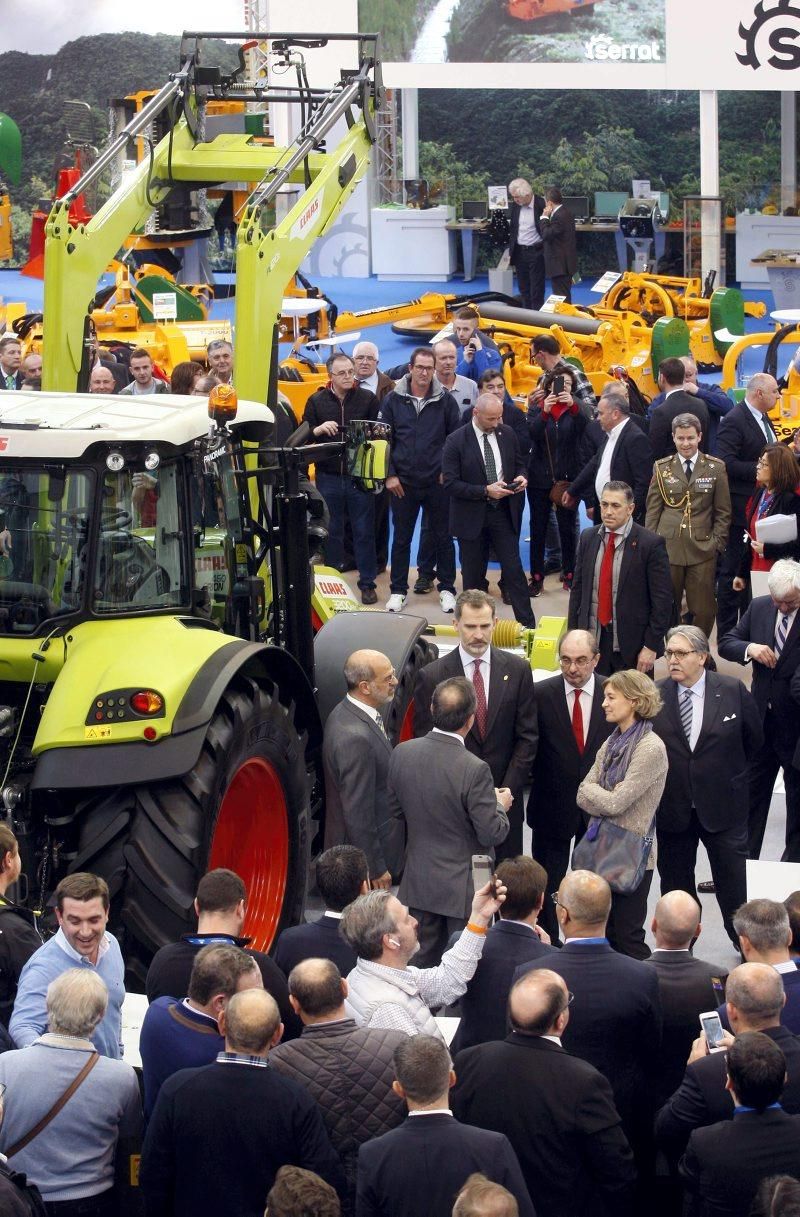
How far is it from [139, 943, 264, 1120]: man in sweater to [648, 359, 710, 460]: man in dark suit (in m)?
6.77

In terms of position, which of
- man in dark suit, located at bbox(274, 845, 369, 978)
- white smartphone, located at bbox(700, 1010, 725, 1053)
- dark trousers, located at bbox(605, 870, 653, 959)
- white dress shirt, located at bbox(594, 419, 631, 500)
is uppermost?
white dress shirt, located at bbox(594, 419, 631, 500)

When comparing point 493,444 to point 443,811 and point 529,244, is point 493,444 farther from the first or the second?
point 529,244

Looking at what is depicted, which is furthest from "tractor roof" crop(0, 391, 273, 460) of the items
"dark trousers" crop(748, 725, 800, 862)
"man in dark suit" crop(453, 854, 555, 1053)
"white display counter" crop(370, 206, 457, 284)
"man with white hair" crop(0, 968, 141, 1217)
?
"white display counter" crop(370, 206, 457, 284)

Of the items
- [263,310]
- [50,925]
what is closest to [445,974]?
[50,925]

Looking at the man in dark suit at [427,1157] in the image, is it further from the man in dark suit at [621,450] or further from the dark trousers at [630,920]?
the man in dark suit at [621,450]

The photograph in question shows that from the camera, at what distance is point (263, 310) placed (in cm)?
840

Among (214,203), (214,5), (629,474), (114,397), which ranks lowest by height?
(629,474)

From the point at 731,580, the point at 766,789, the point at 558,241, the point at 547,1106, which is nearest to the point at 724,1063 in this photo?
the point at 547,1106

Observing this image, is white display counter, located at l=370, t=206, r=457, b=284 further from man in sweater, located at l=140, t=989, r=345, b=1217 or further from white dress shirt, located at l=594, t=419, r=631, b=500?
man in sweater, located at l=140, t=989, r=345, b=1217

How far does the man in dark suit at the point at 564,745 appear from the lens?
7.36 metres

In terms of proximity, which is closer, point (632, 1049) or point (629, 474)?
point (632, 1049)

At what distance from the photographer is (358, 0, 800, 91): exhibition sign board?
1970cm

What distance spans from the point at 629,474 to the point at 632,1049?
619cm

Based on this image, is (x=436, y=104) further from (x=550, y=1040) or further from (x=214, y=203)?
(x=550, y=1040)
